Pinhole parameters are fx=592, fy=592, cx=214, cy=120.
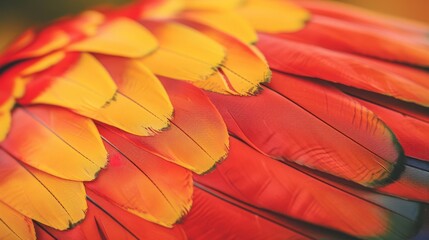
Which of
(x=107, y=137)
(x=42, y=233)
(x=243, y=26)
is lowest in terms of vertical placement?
(x=42, y=233)

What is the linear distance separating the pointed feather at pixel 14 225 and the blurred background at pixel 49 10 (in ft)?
3.63

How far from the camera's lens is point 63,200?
0.65 metres

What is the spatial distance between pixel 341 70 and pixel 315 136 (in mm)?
112

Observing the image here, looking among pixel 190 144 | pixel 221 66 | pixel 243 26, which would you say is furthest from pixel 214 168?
pixel 243 26

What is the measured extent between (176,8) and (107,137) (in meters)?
0.29

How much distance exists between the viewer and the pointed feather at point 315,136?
0.64 meters

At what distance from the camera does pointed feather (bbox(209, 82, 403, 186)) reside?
64cm

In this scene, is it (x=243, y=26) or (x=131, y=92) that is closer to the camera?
(x=131, y=92)

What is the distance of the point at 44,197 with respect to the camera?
25.9 inches

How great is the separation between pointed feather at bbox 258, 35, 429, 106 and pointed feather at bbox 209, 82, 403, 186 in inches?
1.7

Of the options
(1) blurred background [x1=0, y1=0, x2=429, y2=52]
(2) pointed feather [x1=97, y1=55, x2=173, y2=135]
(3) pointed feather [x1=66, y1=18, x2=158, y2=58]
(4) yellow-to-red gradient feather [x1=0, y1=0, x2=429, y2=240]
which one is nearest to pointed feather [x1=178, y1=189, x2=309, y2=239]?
(4) yellow-to-red gradient feather [x1=0, y1=0, x2=429, y2=240]

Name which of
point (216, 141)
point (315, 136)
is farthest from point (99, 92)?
point (315, 136)

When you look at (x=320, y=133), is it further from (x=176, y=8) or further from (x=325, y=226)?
(x=176, y=8)

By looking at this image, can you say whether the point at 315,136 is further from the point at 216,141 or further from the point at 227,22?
the point at 227,22
